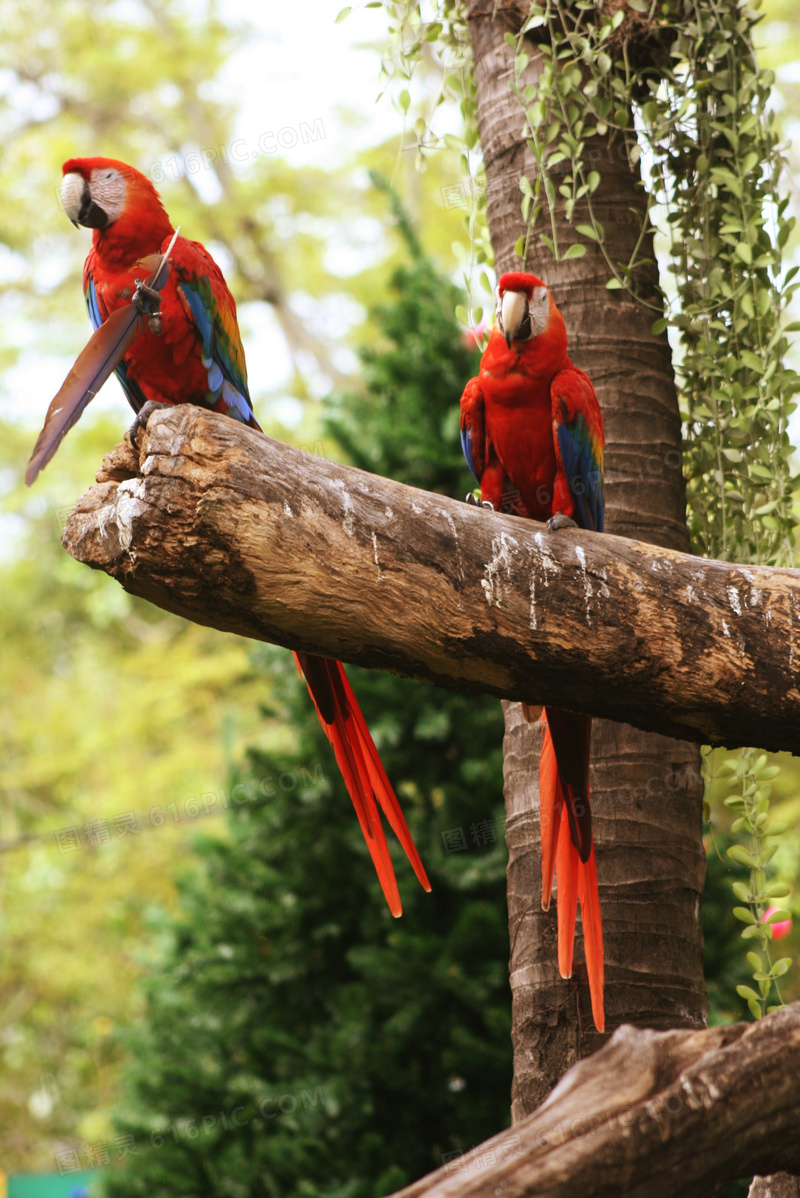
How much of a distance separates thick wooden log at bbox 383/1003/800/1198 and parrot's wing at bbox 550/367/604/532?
835mm

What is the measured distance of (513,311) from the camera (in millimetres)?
1572

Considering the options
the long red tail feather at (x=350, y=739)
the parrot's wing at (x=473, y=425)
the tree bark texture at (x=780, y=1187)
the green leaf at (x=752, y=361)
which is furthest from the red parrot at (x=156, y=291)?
the tree bark texture at (x=780, y=1187)

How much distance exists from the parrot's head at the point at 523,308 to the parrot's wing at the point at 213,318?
18.4 inches

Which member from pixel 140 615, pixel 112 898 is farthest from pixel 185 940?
pixel 140 615

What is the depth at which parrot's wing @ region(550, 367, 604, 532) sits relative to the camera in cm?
158

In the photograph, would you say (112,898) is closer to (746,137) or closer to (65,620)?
(65,620)

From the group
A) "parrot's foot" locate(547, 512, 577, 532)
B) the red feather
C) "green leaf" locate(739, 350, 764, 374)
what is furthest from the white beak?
"green leaf" locate(739, 350, 764, 374)

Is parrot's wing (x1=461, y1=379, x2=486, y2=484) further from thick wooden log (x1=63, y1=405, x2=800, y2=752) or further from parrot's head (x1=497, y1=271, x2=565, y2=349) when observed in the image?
thick wooden log (x1=63, y1=405, x2=800, y2=752)

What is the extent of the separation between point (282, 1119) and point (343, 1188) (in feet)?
0.65

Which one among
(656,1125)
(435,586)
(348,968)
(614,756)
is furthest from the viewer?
(348,968)

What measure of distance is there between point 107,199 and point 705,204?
3.30ft

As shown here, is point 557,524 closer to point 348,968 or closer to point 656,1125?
point 656,1125

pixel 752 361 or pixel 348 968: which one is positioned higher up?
pixel 752 361

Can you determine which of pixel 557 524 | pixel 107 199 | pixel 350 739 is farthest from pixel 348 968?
pixel 107 199
